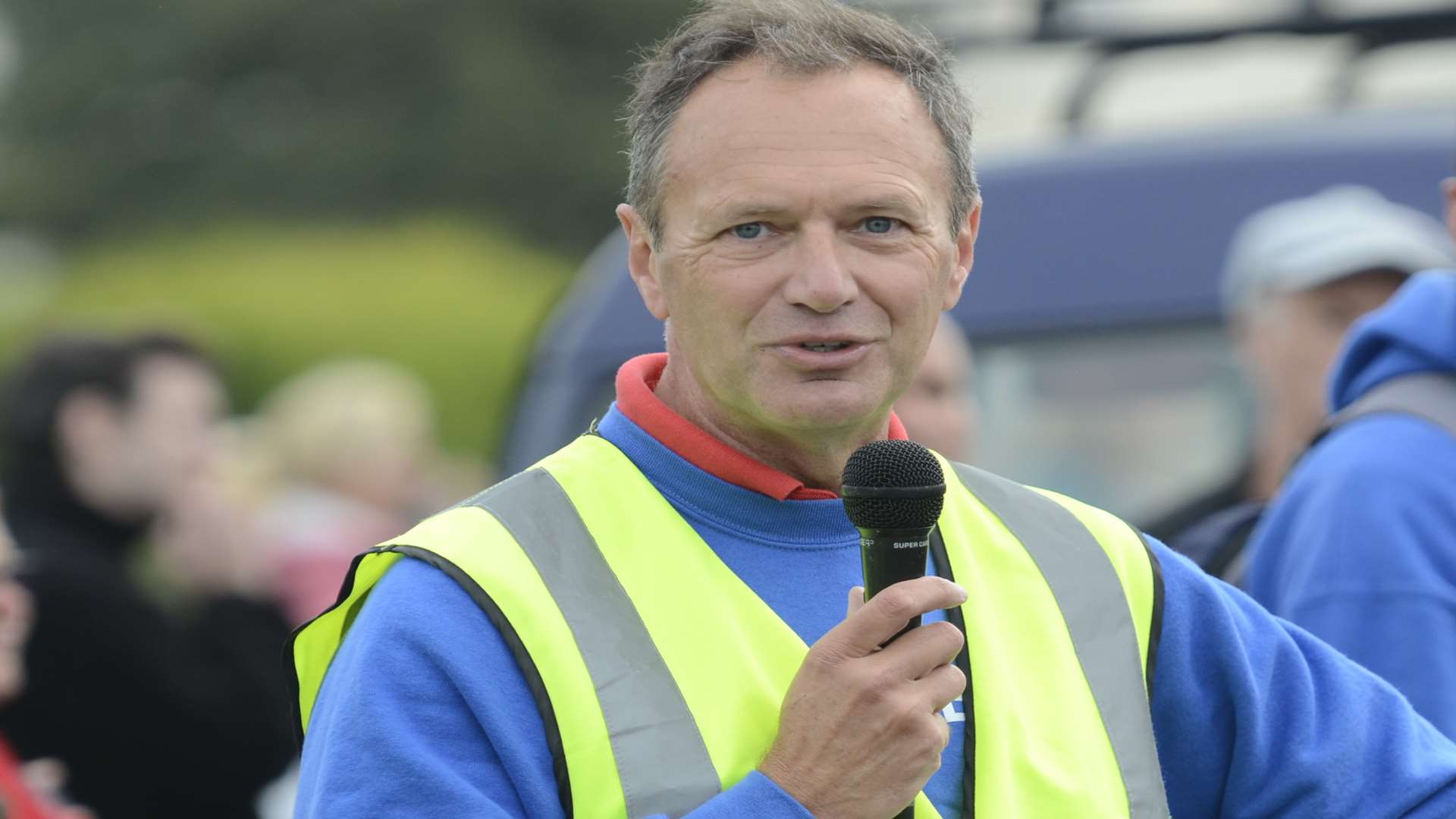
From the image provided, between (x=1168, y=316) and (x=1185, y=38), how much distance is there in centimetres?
134

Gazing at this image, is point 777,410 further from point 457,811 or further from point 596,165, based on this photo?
point 596,165

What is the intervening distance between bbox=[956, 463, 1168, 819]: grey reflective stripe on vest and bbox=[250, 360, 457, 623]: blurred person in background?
439 cm

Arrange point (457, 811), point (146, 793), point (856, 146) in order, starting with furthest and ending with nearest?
1. point (146, 793)
2. point (856, 146)
3. point (457, 811)

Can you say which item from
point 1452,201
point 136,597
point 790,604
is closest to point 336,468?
point 136,597

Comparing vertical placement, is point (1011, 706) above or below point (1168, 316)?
below

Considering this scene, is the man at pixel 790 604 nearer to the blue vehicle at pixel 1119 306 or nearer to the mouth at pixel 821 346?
the mouth at pixel 821 346

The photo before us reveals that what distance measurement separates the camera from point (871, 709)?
7.67 ft

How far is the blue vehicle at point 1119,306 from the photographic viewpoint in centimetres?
580

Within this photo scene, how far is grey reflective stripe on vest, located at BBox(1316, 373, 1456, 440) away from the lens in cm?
338

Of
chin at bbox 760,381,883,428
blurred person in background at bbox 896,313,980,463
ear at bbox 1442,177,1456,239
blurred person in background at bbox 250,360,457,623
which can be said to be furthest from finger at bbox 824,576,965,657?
blurred person in background at bbox 250,360,457,623

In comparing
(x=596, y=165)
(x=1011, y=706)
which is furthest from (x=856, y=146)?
(x=596, y=165)

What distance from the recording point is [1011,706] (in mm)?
2631

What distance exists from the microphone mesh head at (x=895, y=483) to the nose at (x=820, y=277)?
0.77 ft

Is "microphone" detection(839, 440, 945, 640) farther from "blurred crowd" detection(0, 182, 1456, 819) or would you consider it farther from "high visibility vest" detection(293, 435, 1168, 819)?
"blurred crowd" detection(0, 182, 1456, 819)
